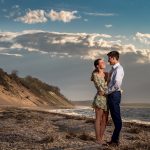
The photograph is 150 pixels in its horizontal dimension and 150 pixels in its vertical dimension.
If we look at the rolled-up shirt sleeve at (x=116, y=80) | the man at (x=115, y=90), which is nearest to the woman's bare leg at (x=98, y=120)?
the man at (x=115, y=90)

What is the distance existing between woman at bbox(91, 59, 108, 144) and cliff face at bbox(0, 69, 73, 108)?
8556 centimetres

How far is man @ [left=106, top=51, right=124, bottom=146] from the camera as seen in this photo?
1845 cm

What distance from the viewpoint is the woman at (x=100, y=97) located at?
1930 centimetres

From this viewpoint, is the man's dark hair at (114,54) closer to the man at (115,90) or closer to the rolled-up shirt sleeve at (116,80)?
the man at (115,90)

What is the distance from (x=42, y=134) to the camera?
23.3 meters

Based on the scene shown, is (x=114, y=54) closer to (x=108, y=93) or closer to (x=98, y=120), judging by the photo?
(x=108, y=93)

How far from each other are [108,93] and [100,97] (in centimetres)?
66

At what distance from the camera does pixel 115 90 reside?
60.6 feet

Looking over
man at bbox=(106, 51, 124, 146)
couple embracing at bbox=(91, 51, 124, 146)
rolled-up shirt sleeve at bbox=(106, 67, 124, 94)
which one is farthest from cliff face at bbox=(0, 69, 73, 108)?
rolled-up shirt sleeve at bbox=(106, 67, 124, 94)

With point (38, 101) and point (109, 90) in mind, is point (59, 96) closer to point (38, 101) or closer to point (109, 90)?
point (38, 101)

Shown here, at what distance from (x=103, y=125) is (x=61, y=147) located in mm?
1933

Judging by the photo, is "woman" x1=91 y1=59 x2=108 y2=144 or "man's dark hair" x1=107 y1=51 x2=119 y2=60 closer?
"man's dark hair" x1=107 y1=51 x2=119 y2=60

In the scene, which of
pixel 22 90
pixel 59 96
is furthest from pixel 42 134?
pixel 59 96

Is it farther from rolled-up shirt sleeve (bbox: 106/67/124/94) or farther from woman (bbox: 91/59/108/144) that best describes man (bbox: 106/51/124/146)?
woman (bbox: 91/59/108/144)
